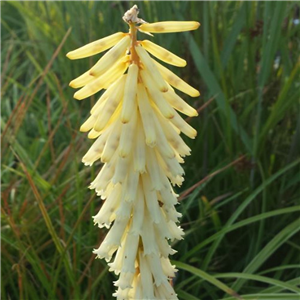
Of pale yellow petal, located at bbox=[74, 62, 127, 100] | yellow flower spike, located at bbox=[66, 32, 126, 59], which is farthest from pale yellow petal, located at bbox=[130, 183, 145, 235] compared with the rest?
yellow flower spike, located at bbox=[66, 32, 126, 59]

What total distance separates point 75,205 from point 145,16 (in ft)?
4.25

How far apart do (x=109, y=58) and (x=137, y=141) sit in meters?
0.28

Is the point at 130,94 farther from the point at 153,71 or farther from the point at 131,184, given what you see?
the point at 131,184

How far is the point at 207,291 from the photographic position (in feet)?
10.1

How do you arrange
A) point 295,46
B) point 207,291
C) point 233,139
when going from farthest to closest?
point 295,46
point 233,139
point 207,291

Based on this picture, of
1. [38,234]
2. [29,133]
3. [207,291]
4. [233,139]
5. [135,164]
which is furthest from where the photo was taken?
[29,133]

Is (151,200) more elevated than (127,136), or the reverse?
(127,136)

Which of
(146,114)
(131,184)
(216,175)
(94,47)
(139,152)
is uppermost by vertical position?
(94,47)

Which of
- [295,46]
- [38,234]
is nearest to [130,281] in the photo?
[38,234]

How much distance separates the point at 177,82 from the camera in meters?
1.88

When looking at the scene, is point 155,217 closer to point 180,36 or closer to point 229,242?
point 229,242

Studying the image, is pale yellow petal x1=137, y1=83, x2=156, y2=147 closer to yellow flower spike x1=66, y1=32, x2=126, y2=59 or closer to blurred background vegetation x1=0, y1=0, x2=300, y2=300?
yellow flower spike x1=66, y1=32, x2=126, y2=59

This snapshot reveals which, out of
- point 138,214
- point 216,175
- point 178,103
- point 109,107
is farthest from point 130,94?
point 216,175

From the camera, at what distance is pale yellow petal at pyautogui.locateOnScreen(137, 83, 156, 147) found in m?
1.78
